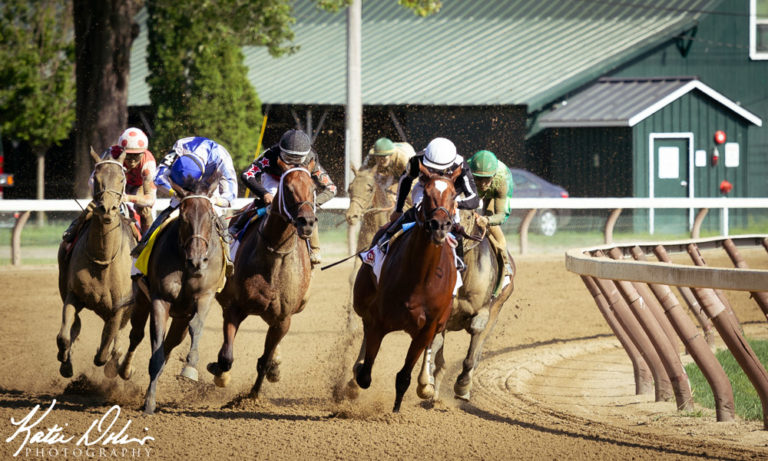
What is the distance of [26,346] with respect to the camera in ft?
31.7

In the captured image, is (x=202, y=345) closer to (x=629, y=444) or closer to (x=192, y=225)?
(x=192, y=225)

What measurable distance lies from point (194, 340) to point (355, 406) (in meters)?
1.12

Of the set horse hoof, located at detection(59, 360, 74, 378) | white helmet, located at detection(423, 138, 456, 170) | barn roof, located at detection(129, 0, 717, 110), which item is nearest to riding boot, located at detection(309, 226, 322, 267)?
white helmet, located at detection(423, 138, 456, 170)

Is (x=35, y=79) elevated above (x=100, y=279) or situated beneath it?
elevated above

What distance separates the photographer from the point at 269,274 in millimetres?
7020

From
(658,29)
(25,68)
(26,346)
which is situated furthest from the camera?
(658,29)

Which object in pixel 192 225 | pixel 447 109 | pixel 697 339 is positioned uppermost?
pixel 447 109

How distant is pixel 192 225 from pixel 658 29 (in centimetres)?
2165

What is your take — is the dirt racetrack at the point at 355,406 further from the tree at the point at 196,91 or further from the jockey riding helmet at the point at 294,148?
the tree at the point at 196,91

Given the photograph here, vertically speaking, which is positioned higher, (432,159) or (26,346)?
(432,159)

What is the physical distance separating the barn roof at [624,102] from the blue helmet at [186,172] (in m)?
16.4

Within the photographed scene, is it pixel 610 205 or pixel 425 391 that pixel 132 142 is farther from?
pixel 610 205

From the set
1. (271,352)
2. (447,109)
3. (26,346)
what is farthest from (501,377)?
(447,109)

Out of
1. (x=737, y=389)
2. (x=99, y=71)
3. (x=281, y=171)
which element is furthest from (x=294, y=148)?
(x=99, y=71)
